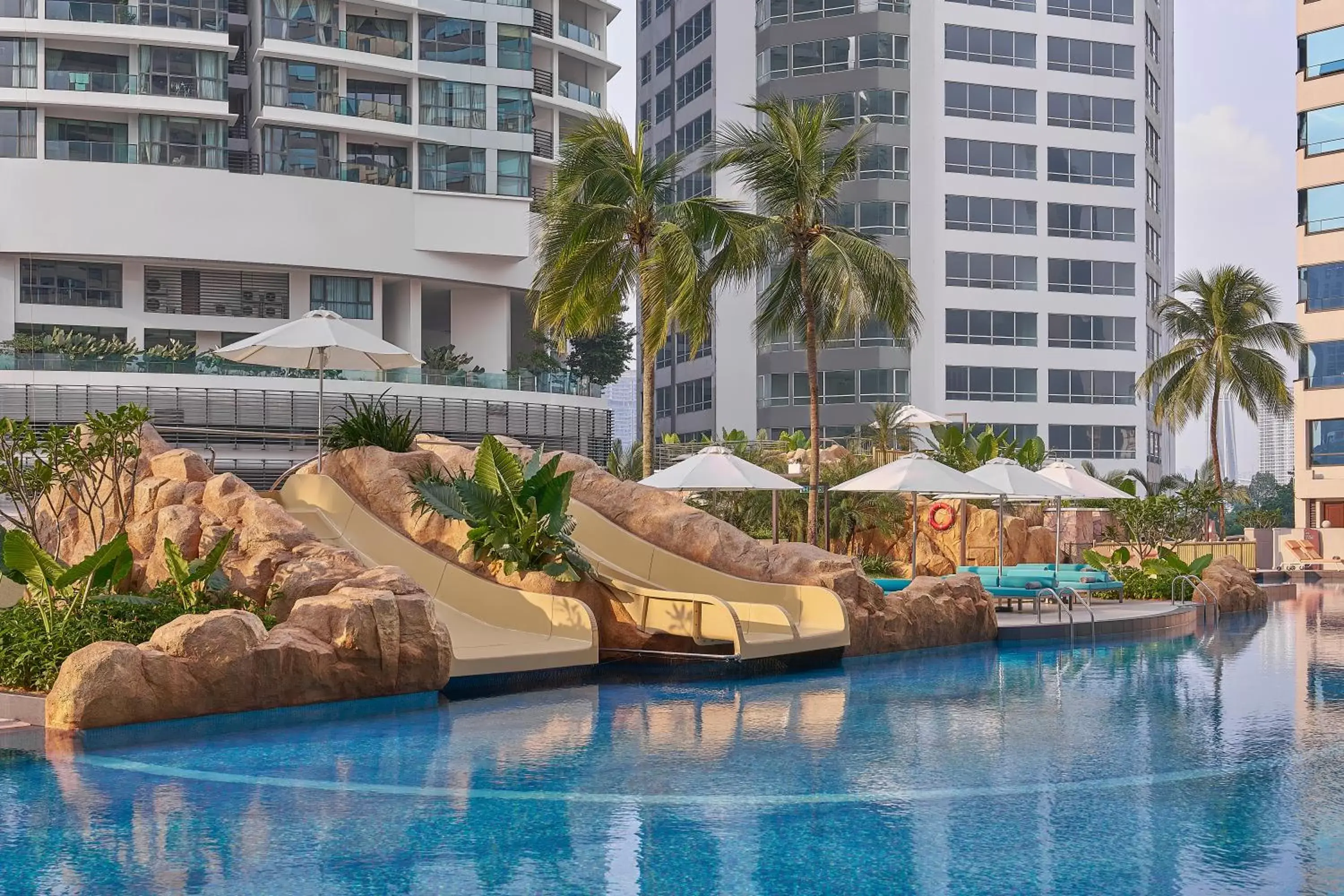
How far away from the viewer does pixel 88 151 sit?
49094 millimetres

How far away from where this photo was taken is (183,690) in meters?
11.6

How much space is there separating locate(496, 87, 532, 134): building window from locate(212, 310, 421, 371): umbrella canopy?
34.9m

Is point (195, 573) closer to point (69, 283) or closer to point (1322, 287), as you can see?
point (69, 283)

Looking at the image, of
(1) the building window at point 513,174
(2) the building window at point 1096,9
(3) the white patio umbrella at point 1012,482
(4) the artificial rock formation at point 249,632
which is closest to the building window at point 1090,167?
(2) the building window at point 1096,9

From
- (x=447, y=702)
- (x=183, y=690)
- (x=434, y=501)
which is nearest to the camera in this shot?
(x=183, y=690)

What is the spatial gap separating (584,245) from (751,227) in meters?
2.99

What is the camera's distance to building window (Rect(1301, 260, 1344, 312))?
51781 mm

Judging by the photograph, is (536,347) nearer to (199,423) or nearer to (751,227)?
(199,423)

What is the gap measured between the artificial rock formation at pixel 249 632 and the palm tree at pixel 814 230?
1145 centimetres

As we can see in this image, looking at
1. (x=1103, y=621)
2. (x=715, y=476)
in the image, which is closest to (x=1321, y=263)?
(x=1103, y=621)

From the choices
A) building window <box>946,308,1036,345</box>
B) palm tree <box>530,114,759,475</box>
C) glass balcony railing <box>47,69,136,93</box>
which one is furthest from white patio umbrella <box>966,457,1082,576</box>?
building window <box>946,308,1036,345</box>

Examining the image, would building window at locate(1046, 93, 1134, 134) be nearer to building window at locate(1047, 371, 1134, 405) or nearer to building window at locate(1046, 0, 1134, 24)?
building window at locate(1046, 0, 1134, 24)

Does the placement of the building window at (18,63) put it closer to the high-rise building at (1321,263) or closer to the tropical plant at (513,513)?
the tropical plant at (513,513)

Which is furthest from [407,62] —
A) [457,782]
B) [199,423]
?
[457,782]
